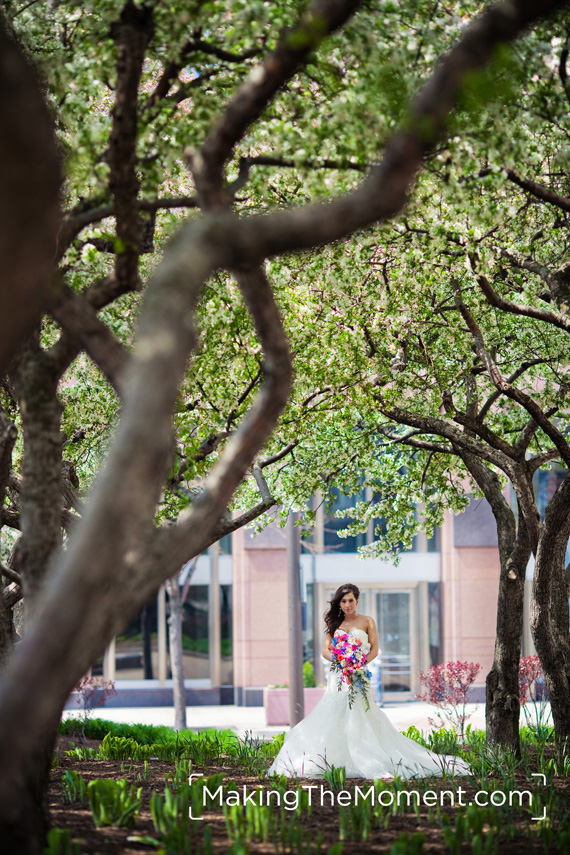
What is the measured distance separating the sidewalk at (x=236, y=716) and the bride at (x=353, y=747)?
8.89 metres

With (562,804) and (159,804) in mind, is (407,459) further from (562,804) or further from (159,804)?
(159,804)

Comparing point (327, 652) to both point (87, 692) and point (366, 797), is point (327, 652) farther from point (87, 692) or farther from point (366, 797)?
point (87, 692)

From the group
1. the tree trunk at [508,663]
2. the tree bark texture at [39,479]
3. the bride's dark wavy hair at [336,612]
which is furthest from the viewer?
the bride's dark wavy hair at [336,612]

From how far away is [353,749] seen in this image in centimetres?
967

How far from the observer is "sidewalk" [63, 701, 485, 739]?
66.4 ft

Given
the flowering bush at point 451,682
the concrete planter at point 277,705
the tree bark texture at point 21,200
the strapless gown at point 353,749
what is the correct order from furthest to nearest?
the concrete planter at point 277,705, the flowering bush at point 451,682, the strapless gown at point 353,749, the tree bark texture at point 21,200

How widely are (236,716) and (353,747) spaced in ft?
47.6

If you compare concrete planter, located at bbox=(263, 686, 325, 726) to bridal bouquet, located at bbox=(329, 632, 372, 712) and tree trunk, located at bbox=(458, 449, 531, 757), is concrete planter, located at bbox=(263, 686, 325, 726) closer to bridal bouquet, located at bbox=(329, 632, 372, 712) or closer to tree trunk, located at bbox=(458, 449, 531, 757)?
tree trunk, located at bbox=(458, 449, 531, 757)

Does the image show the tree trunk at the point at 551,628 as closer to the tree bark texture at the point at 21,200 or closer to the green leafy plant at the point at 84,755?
the green leafy plant at the point at 84,755

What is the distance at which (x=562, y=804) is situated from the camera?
22.5ft

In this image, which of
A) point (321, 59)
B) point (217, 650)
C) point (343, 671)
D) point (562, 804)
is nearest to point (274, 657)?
point (217, 650)

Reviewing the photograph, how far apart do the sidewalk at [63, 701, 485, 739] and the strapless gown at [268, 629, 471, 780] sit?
895 centimetres

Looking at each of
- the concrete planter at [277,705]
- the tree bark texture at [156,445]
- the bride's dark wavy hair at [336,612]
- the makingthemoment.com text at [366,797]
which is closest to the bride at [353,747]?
the bride's dark wavy hair at [336,612]

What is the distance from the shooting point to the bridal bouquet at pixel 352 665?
10.3m
